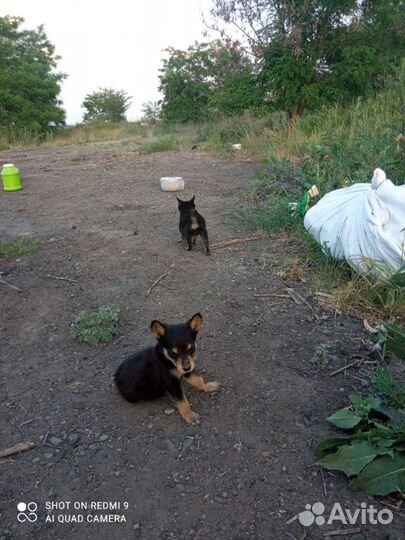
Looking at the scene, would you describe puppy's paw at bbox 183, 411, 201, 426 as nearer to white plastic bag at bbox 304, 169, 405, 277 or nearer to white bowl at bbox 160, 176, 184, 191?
white plastic bag at bbox 304, 169, 405, 277

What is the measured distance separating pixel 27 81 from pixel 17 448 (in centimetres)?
2313

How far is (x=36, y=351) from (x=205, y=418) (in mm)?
1350

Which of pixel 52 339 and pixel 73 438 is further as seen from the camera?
pixel 52 339

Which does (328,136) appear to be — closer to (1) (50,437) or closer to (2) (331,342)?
(2) (331,342)

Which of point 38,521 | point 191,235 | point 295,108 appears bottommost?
point 38,521

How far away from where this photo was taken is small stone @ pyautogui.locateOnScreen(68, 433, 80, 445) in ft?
7.63

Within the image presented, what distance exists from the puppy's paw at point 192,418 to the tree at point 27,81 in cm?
1927

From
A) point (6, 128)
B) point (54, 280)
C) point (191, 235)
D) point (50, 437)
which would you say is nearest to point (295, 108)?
point (191, 235)

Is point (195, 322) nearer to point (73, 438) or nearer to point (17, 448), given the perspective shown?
point (73, 438)

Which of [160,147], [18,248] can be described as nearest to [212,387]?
[18,248]

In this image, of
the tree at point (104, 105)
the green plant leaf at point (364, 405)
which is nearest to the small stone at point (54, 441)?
the green plant leaf at point (364, 405)

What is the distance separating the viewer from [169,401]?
2.59 m

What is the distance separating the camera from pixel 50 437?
236 cm

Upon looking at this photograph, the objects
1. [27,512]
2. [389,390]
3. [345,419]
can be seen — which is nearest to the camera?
[27,512]
